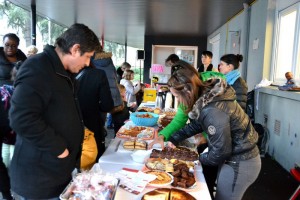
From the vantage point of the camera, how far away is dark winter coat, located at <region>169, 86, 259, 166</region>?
1188mm

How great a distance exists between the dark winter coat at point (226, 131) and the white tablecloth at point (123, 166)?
0.39 ft

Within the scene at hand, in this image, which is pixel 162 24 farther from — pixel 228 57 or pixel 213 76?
pixel 213 76

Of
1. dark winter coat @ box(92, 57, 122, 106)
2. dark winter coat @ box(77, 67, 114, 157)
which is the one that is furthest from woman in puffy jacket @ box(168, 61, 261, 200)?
dark winter coat @ box(92, 57, 122, 106)

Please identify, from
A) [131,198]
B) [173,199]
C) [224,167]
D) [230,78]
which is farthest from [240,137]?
[230,78]

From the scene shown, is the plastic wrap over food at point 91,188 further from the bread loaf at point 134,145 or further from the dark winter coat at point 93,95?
the dark winter coat at point 93,95

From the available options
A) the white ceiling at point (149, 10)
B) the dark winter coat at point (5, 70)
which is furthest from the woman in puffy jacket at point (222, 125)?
the white ceiling at point (149, 10)

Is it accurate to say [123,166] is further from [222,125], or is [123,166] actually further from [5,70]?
[5,70]

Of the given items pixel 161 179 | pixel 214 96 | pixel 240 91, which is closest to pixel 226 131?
pixel 214 96

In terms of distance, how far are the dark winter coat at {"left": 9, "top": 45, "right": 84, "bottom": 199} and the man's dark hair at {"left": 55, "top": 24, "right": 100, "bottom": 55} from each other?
53 mm

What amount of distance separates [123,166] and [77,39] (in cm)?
69

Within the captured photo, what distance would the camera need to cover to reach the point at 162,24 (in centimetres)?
765

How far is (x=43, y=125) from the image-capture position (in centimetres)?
105

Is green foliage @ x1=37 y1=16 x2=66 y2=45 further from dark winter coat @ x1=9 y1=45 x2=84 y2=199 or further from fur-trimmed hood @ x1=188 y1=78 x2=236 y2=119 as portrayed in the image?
fur-trimmed hood @ x1=188 y1=78 x2=236 y2=119

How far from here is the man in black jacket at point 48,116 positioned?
103 centimetres
